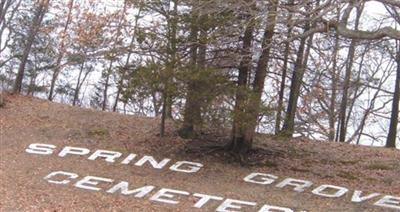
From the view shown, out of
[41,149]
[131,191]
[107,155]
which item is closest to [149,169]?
[107,155]

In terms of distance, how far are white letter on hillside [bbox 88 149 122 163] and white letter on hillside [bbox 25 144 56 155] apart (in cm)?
113

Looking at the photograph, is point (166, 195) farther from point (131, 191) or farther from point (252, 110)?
point (252, 110)

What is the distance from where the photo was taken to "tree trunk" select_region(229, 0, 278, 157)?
13.5 meters

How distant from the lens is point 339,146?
61.9 ft

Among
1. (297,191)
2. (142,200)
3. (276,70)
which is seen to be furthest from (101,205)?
(276,70)

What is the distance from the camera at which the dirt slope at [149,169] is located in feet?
39.4

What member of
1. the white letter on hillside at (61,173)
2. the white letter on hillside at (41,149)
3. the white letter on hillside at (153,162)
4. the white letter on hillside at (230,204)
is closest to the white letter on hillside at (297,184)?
the white letter on hillside at (230,204)

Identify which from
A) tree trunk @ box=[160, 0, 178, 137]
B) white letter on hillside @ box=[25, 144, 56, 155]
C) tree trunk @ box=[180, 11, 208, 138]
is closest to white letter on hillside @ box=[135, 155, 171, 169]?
tree trunk @ box=[180, 11, 208, 138]

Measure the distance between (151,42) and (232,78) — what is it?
2.11 metres

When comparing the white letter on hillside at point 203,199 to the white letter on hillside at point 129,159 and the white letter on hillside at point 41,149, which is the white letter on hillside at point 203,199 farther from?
the white letter on hillside at point 41,149

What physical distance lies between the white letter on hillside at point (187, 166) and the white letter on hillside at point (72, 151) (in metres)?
2.49

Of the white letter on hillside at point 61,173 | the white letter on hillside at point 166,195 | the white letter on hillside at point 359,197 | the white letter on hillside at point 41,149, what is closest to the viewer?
the white letter on hillside at point 166,195

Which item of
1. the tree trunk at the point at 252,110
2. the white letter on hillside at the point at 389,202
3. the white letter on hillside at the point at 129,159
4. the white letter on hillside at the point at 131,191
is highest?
the tree trunk at the point at 252,110

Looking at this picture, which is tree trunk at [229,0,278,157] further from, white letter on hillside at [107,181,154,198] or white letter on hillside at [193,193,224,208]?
white letter on hillside at [107,181,154,198]
